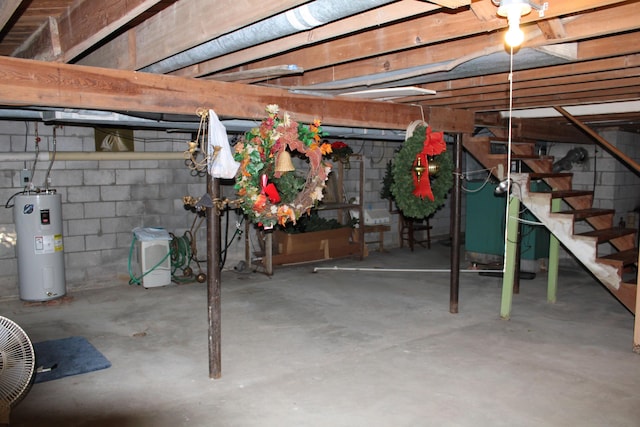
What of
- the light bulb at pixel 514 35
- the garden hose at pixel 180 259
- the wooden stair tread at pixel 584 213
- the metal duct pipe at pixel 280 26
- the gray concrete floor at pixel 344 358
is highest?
the metal duct pipe at pixel 280 26

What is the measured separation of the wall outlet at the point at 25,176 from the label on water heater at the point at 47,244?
31.4 inches

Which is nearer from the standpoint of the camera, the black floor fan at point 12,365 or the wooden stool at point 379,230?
the black floor fan at point 12,365

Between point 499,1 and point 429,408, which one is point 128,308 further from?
point 499,1

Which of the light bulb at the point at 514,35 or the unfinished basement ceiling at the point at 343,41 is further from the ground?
the unfinished basement ceiling at the point at 343,41

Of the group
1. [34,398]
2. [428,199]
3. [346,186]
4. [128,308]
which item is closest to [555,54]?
[428,199]

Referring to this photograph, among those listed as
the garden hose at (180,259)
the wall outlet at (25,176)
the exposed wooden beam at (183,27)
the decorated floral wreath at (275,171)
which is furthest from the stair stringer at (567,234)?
the wall outlet at (25,176)

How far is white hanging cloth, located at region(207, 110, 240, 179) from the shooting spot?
11.0ft

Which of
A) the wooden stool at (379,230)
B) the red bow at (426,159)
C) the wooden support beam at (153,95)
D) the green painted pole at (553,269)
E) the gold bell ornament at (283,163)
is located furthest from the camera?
the wooden stool at (379,230)

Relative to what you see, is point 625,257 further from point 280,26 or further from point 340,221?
point 340,221

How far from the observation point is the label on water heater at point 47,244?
5742 millimetres

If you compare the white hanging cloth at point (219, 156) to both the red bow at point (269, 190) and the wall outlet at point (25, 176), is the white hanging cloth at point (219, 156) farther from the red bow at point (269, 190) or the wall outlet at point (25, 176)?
the wall outlet at point (25, 176)

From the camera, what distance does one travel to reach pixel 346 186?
9109mm

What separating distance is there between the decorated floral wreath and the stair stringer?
2.64 metres

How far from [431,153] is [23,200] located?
451 centimetres
